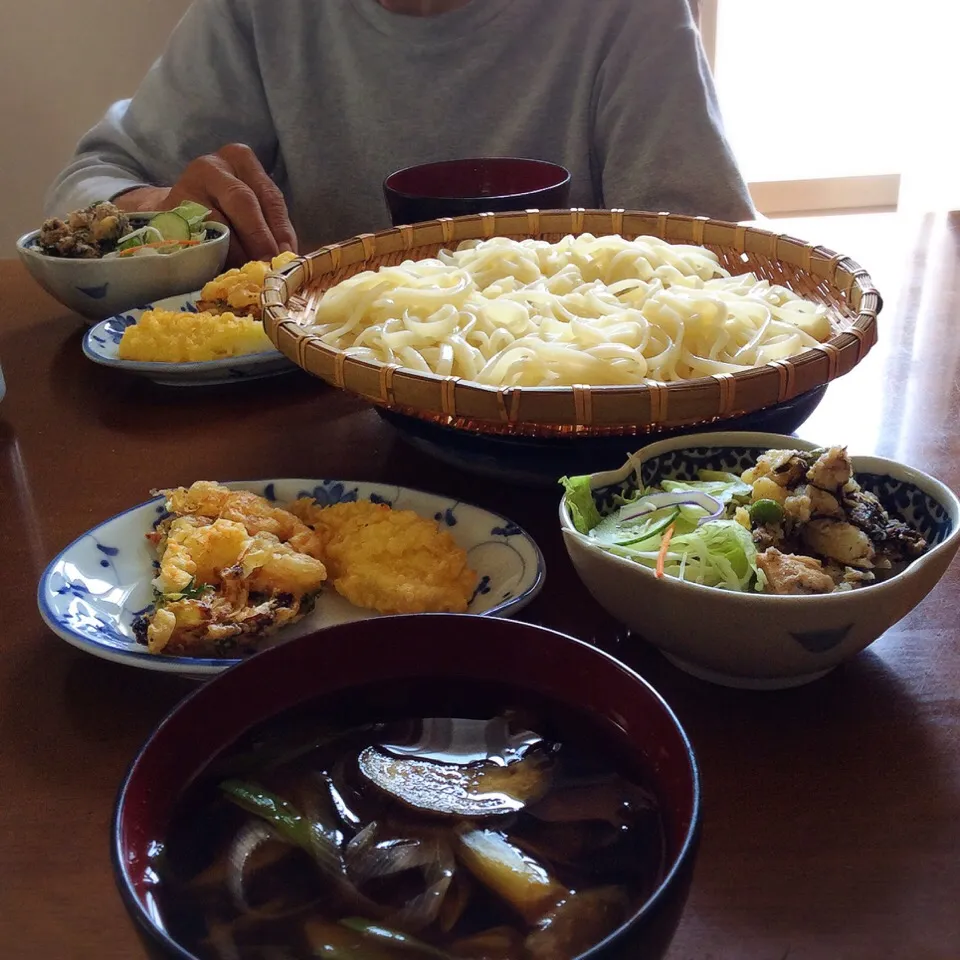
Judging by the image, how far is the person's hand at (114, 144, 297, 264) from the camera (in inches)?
66.3

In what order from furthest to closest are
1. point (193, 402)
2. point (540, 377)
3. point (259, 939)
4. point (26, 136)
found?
point (26, 136) → point (193, 402) → point (540, 377) → point (259, 939)

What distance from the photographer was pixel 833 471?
27.5 inches

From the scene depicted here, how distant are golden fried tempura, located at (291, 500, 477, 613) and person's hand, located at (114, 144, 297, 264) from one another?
0.96 meters

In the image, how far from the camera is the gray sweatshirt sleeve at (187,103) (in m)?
2.17

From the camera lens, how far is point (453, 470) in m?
1.07

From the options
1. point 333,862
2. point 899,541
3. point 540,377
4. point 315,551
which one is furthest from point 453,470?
point 333,862

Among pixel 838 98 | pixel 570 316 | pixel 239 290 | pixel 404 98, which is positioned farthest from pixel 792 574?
pixel 838 98

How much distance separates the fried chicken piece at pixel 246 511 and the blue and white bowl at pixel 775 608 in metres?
0.25

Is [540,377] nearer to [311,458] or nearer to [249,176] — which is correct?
[311,458]

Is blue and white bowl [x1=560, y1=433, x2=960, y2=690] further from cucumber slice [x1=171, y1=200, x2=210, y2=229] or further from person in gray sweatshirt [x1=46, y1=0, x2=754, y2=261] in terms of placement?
person in gray sweatshirt [x1=46, y1=0, x2=754, y2=261]

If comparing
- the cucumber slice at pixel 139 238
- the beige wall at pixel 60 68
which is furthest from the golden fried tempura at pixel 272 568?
the beige wall at pixel 60 68

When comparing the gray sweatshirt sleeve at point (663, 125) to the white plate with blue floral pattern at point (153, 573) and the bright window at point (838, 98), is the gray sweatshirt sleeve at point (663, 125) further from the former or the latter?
the bright window at point (838, 98)

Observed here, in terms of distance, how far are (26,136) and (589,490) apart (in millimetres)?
3180

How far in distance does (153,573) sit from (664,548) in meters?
0.46
